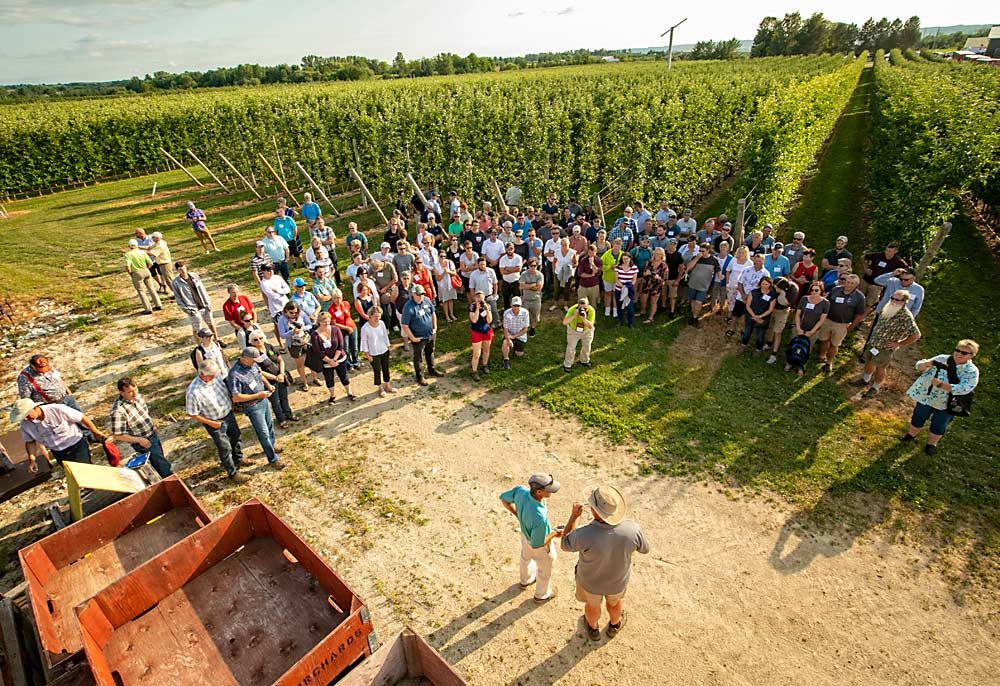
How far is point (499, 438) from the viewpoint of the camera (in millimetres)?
8188

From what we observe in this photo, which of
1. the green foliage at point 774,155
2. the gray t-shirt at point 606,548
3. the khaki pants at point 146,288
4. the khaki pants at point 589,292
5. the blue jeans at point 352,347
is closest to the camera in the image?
the gray t-shirt at point 606,548

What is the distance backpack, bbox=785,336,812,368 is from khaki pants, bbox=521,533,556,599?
6.34 meters

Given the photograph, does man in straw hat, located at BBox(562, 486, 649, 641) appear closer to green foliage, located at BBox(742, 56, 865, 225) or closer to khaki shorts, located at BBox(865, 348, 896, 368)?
khaki shorts, located at BBox(865, 348, 896, 368)

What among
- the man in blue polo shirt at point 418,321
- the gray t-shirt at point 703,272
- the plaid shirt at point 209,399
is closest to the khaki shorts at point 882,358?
the gray t-shirt at point 703,272

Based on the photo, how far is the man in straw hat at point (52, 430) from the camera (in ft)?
20.5

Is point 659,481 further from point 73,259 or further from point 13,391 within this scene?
point 73,259

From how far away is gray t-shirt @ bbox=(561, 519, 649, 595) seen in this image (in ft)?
14.8

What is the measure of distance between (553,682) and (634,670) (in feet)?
2.66

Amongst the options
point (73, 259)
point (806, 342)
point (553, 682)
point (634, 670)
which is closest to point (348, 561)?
point (553, 682)

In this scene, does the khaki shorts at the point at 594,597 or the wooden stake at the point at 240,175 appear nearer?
the khaki shorts at the point at 594,597

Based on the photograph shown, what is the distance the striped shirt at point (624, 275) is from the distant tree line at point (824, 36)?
302 ft

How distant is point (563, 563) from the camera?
6191 millimetres

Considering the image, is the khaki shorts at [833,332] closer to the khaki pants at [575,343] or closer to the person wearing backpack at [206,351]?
the khaki pants at [575,343]

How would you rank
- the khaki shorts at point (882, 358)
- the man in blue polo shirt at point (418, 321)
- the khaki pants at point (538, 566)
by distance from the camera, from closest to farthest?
the khaki pants at point (538, 566), the khaki shorts at point (882, 358), the man in blue polo shirt at point (418, 321)
